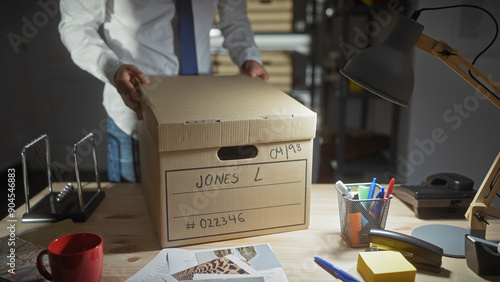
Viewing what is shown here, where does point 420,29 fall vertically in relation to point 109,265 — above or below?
above

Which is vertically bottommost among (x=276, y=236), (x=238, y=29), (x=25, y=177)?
(x=276, y=236)

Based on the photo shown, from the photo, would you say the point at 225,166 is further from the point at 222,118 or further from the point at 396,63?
the point at 396,63

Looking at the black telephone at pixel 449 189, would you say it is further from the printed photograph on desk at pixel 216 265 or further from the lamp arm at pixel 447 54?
the printed photograph on desk at pixel 216 265

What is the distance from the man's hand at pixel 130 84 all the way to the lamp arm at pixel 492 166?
719 mm

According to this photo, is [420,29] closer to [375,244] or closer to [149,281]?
[375,244]

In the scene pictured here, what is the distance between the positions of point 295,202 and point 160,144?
1.14 ft

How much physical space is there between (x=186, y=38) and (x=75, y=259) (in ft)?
3.47

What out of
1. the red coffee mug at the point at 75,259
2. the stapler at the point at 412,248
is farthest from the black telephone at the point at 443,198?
the red coffee mug at the point at 75,259

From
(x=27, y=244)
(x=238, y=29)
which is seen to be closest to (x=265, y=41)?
(x=238, y=29)

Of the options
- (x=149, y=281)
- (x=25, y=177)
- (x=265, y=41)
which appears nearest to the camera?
(x=149, y=281)

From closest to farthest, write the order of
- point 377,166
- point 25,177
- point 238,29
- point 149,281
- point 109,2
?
point 149,281 < point 25,177 < point 109,2 < point 238,29 < point 377,166

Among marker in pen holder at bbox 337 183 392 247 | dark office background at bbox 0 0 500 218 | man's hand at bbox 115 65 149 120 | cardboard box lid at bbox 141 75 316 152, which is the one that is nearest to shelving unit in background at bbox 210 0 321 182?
dark office background at bbox 0 0 500 218

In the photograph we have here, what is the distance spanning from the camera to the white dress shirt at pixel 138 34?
56.8 inches

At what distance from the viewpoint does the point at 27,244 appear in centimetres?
86
